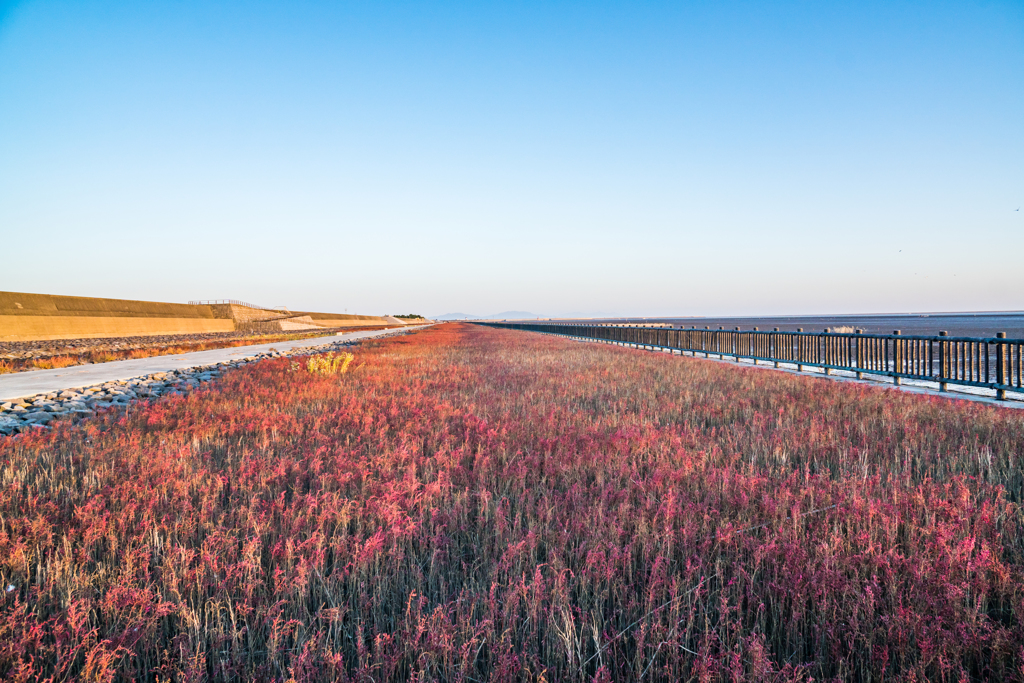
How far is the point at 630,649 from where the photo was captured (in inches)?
94.3

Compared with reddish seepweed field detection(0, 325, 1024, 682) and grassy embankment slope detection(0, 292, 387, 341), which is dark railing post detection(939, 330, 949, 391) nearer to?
reddish seepweed field detection(0, 325, 1024, 682)

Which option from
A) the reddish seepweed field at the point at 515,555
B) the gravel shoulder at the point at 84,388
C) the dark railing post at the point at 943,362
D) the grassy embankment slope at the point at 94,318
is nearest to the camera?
the reddish seepweed field at the point at 515,555

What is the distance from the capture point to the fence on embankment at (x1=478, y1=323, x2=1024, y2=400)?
1109 cm

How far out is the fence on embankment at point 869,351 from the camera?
11.1 metres

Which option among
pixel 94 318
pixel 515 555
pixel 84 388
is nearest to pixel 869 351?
pixel 515 555

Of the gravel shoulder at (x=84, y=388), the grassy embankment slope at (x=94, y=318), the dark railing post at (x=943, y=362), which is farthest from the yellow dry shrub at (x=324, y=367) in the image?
the grassy embankment slope at (x=94, y=318)

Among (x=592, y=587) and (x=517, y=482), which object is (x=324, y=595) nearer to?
(x=592, y=587)

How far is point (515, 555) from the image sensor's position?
10.2ft

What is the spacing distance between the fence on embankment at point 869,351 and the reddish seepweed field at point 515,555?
592cm

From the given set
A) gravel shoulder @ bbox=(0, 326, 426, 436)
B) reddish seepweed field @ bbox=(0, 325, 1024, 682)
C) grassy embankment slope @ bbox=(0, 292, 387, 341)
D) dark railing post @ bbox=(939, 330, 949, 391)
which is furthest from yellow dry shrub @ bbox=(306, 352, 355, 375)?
grassy embankment slope @ bbox=(0, 292, 387, 341)

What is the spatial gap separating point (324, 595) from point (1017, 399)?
13917 millimetres

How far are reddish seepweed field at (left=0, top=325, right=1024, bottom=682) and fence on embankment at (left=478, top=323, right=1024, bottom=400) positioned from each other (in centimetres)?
592

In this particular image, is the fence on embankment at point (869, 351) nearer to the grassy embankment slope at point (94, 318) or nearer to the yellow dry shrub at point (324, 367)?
the yellow dry shrub at point (324, 367)

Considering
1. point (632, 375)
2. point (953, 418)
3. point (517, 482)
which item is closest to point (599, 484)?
point (517, 482)
